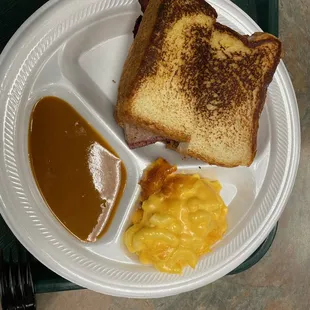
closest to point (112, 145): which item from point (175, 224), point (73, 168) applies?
point (73, 168)

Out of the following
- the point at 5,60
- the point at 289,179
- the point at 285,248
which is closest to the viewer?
the point at 5,60

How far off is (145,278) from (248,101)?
0.61 m

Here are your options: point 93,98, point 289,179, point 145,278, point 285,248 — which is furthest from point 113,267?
point 285,248

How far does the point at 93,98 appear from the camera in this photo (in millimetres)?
1422

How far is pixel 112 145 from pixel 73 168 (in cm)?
Answer: 14

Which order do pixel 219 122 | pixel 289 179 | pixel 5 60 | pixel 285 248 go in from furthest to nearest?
pixel 285 248
pixel 289 179
pixel 219 122
pixel 5 60

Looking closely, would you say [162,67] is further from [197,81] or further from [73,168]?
[73,168]

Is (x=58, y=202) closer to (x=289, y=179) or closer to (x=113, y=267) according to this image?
(x=113, y=267)

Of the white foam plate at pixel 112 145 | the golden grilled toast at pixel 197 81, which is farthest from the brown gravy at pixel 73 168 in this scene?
the golden grilled toast at pixel 197 81

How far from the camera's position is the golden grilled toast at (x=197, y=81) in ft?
4.16

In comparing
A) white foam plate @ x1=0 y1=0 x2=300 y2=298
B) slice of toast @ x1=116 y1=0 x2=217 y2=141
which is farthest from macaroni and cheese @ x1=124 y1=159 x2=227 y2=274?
slice of toast @ x1=116 y1=0 x2=217 y2=141

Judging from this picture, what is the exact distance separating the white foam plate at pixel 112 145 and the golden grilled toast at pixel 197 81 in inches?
3.8

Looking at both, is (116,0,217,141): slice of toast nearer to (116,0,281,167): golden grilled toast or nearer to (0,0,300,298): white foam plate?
(116,0,281,167): golden grilled toast

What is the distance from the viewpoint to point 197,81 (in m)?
1.33
